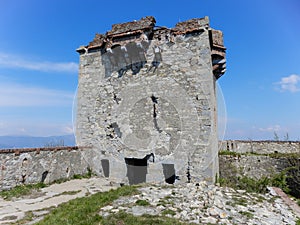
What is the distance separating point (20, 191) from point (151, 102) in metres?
5.86

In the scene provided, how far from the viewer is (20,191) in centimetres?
725

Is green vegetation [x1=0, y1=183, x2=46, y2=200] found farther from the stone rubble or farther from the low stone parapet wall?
the low stone parapet wall

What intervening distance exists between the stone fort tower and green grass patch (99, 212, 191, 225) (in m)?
4.29

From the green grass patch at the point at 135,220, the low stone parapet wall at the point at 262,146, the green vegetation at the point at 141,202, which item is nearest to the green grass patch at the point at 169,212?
the green grass patch at the point at 135,220

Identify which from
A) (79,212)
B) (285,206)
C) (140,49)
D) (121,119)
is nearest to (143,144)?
(121,119)

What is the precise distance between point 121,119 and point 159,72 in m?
2.81

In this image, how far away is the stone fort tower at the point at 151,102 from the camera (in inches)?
341

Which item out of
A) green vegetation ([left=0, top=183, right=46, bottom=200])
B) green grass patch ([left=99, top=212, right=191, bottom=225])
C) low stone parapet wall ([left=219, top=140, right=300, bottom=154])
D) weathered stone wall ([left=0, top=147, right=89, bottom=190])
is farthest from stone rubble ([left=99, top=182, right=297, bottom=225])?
low stone parapet wall ([left=219, top=140, right=300, bottom=154])

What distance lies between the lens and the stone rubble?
4824 mm

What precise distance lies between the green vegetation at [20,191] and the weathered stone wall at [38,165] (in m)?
0.17

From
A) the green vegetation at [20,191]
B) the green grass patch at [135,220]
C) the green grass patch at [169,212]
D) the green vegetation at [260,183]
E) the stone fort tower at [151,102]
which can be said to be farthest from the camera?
the green vegetation at [260,183]

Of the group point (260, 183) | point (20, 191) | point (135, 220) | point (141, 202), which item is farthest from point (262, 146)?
point (20, 191)

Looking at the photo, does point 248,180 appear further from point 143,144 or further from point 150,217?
point 150,217

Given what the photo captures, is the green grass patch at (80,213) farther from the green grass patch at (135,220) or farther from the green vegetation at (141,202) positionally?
the green vegetation at (141,202)
